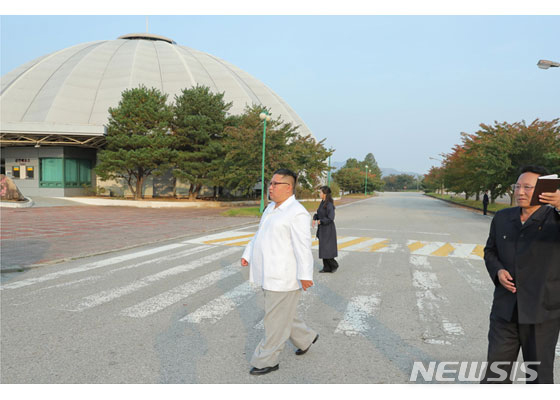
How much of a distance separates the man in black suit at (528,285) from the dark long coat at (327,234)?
5.14 m

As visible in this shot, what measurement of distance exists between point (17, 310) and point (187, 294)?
2.32 meters

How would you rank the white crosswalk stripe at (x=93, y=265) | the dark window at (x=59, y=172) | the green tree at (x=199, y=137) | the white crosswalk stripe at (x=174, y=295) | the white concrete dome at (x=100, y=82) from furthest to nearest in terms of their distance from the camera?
1. the white concrete dome at (x=100, y=82)
2. the dark window at (x=59, y=172)
3. the green tree at (x=199, y=137)
4. the white crosswalk stripe at (x=93, y=265)
5. the white crosswalk stripe at (x=174, y=295)

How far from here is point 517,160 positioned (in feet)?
81.4

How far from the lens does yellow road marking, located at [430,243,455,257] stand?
10.5 m

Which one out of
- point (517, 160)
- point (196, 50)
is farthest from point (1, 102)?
point (517, 160)

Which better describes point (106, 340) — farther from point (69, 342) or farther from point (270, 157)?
point (270, 157)

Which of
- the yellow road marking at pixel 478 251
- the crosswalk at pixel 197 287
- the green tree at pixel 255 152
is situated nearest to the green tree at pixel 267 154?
the green tree at pixel 255 152

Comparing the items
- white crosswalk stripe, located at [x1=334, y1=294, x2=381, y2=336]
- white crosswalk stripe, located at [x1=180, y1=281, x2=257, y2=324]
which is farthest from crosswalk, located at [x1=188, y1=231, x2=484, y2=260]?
white crosswalk stripe, located at [x1=180, y1=281, x2=257, y2=324]

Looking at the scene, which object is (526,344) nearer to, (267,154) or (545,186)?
(545,186)

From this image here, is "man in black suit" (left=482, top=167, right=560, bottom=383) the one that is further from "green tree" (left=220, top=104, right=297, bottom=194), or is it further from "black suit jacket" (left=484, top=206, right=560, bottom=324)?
"green tree" (left=220, top=104, right=297, bottom=194)

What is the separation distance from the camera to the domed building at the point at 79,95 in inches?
1380

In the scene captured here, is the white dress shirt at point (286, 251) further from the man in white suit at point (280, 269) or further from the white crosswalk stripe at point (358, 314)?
the white crosswalk stripe at point (358, 314)

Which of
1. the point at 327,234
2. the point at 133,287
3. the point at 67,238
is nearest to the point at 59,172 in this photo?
the point at 67,238

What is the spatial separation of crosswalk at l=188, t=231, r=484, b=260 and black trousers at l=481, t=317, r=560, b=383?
7.86 m
